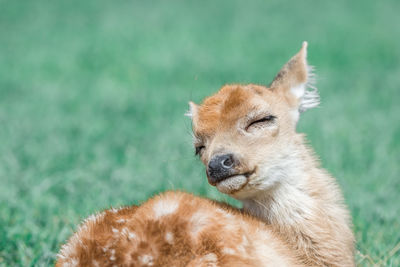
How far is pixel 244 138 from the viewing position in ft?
11.1

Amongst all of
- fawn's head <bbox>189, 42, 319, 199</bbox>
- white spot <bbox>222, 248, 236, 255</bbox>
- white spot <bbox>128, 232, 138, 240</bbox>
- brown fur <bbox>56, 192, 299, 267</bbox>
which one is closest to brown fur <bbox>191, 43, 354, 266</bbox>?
fawn's head <bbox>189, 42, 319, 199</bbox>

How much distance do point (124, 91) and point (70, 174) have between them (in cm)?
474

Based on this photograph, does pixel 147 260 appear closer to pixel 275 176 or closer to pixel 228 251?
pixel 228 251

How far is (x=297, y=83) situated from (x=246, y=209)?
1.02m

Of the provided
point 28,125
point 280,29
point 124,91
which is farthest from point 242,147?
point 280,29

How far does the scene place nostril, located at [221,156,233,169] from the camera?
3.21m

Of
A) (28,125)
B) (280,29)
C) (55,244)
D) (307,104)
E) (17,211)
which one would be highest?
(280,29)

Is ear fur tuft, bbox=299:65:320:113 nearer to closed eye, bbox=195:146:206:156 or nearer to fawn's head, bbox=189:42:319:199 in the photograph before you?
fawn's head, bbox=189:42:319:199

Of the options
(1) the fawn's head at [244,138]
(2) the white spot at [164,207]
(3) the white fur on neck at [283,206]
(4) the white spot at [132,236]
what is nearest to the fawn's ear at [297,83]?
(1) the fawn's head at [244,138]

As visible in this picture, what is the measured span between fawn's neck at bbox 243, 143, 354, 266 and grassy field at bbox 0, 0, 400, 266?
566 mm

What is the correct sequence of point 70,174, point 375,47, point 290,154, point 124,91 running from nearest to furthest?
point 290,154 < point 70,174 < point 124,91 < point 375,47

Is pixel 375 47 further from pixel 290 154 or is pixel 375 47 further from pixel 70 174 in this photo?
pixel 290 154

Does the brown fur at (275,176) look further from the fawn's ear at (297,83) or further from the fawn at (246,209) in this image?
the fawn's ear at (297,83)

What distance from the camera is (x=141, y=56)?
43.1 ft
